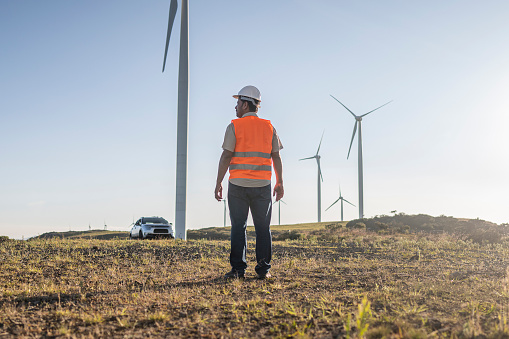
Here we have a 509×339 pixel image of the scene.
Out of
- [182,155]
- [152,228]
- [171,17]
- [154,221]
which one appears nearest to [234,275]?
[152,228]

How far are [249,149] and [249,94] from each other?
81 centimetres

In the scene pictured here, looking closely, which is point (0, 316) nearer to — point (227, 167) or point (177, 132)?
point (227, 167)

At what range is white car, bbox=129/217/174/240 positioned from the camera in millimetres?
20000

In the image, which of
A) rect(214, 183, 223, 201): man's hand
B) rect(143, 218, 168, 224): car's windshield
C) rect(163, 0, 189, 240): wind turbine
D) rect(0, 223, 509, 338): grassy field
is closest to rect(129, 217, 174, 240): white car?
rect(143, 218, 168, 224): car's windshield

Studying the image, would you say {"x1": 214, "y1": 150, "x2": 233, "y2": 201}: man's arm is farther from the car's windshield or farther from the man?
the car's windshield

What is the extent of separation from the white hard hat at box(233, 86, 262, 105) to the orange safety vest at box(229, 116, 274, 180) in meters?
0.32

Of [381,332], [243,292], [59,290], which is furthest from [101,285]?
[381,332]

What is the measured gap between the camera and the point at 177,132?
71.4 feet

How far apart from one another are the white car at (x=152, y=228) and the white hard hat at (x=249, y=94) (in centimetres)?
1577

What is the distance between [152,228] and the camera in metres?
20.1

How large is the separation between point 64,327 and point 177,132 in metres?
19.3

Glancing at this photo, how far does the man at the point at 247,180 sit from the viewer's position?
5.27 metres

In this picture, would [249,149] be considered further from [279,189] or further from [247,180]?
[279,189]

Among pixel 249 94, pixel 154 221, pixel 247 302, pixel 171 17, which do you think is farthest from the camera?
pixel 171 17
